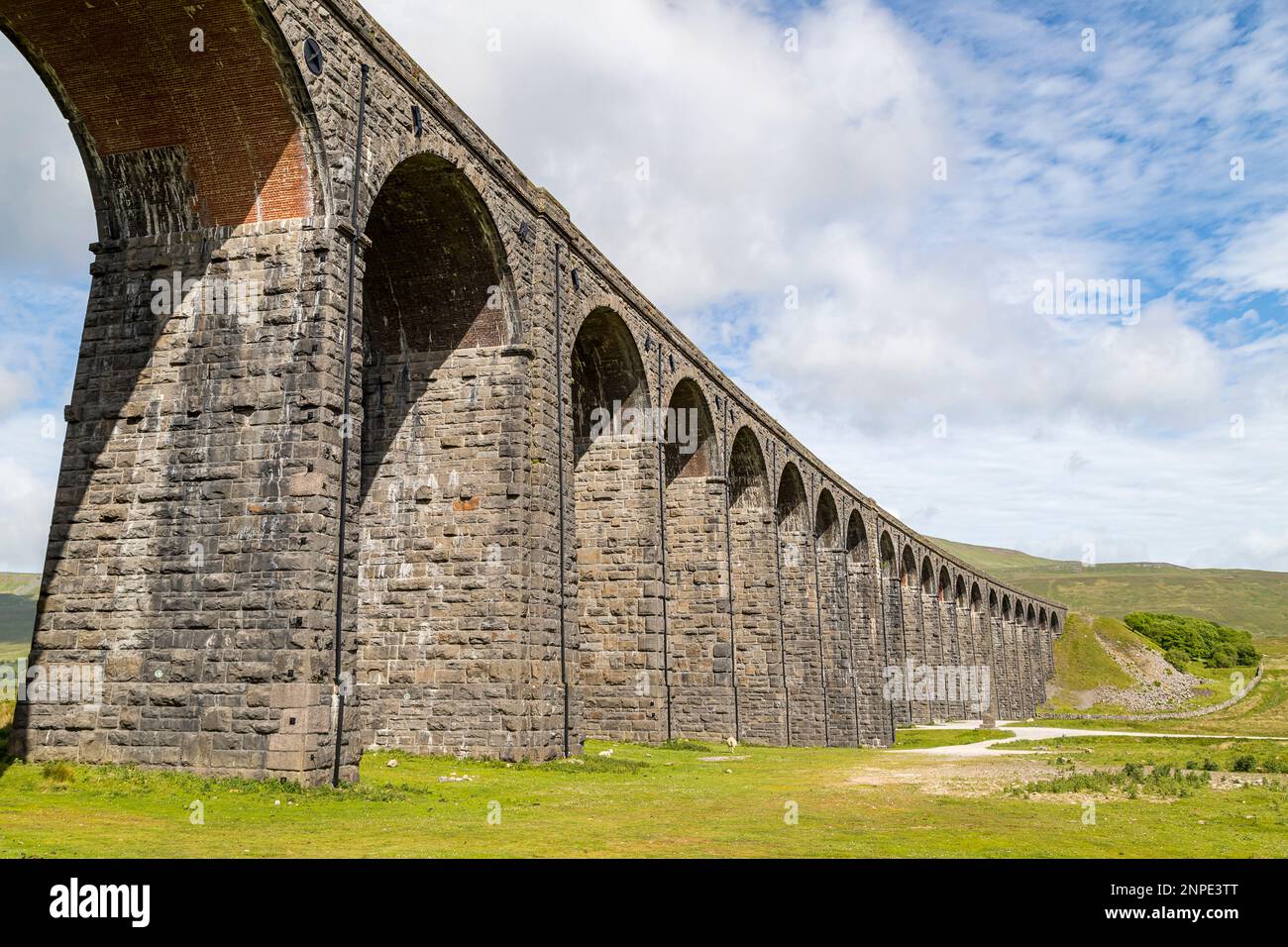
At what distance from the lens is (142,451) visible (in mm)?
11305

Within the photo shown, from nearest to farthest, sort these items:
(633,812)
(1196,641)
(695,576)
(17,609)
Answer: (633,812) → (695,576) → (1196,641) → (17,609)

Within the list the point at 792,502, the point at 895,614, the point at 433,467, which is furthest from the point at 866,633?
the point at 433,467

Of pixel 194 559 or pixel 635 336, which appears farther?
pixel 635 336

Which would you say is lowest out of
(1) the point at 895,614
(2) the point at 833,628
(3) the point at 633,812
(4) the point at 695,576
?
(3) the point at 633,812

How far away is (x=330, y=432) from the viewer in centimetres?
1090

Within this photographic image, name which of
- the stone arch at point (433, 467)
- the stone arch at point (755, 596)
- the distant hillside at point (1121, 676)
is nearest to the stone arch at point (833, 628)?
the stone arch at point (755, 596)

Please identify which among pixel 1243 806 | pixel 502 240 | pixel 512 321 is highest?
pixel 502 240

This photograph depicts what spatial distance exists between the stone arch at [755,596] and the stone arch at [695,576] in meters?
1.71

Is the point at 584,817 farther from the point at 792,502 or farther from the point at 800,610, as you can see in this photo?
the point at 792,502

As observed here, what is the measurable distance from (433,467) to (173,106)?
6.50 meters
